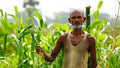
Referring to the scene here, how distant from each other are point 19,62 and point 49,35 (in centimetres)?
34

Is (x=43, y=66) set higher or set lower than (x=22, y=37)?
lower

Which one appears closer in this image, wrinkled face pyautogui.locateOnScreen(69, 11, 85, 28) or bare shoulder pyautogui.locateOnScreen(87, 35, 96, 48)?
wrinkled face pyautogui.locateOnScreen(69, 11, 85, 28)

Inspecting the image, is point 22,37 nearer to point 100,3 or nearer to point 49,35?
point 49,35

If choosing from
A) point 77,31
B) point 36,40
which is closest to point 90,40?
point 77,31

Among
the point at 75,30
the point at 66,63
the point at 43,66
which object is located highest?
the point at 75,30

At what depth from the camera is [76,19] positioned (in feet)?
7.84

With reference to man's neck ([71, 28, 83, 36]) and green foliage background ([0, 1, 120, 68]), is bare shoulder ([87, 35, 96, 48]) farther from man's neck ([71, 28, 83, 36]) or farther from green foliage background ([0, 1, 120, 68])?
green foliage background ([0, 1, 120, 68])

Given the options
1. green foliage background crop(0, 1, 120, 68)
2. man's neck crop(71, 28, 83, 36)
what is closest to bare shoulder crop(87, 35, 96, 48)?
man's neck crop(71, 28, 83, 36)

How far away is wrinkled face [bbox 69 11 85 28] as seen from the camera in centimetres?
239

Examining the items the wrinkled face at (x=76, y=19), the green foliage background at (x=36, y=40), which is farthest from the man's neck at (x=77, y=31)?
the green foliage background at (x=36, y=40)

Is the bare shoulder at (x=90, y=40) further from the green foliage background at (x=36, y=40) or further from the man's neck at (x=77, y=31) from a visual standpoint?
the green foliage background at (x=36, y=40)

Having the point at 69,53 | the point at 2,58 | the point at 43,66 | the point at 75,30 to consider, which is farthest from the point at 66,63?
the point at 2,58

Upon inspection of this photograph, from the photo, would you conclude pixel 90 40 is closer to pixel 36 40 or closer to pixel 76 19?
pixel 76 19

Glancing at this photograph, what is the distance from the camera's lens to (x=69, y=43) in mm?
2492
